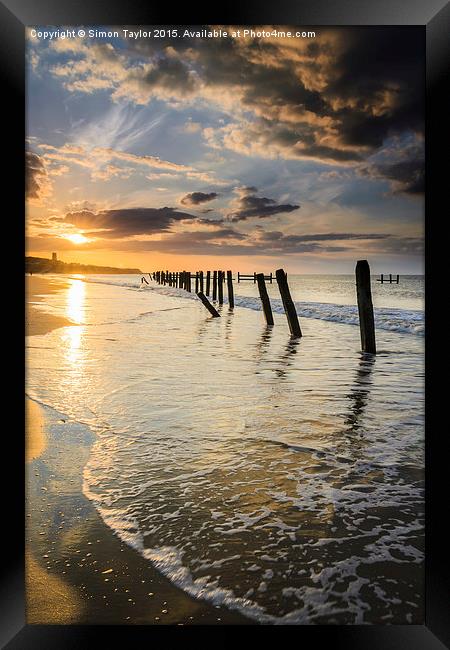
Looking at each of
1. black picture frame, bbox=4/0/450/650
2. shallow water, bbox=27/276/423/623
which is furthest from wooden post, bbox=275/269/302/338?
black picture frame, bbox=4/0/450/650

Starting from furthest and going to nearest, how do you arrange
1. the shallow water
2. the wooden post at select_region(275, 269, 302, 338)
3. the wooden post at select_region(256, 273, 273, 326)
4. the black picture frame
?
the wooden post at select_region(256, 273, 273, 326)
the wooden post at select_region(275, 269, 302, 338)
the black picture frame
the shallow water

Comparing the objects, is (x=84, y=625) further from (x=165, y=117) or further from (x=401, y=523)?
(x=165, y=117)

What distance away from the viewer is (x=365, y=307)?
8.45m

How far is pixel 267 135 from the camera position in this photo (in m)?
10.3

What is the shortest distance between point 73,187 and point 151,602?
26.0 feet

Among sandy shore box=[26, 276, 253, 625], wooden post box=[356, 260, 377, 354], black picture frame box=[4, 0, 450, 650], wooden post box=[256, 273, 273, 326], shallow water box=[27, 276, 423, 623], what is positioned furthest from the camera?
wooden post box=[256, 273, 273, 326]

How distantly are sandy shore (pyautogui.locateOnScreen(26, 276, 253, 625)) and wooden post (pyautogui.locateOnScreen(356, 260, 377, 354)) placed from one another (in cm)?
658

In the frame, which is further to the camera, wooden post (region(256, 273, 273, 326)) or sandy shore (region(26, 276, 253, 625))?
wooden post (region(256, 273, 273, 326))

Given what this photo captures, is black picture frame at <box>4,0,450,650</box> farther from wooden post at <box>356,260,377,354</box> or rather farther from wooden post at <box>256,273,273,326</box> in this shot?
wooden post at <box>256,273,273,326</box>

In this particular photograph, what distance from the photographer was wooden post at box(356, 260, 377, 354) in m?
8.36

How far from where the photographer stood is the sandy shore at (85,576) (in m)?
1.86

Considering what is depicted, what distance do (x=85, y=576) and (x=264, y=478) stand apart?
1.16 m
